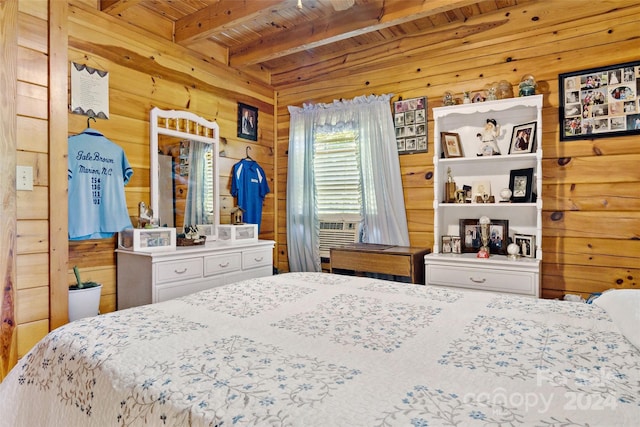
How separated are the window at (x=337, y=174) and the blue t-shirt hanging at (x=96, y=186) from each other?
1.76 metres

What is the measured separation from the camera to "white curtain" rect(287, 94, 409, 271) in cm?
327

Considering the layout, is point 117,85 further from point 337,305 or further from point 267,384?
point 267,384

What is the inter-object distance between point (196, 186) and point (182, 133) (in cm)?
46

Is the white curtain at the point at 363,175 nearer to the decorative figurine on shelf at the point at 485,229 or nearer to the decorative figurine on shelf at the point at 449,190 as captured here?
the decorative figurine on shelf at the point at 449,190

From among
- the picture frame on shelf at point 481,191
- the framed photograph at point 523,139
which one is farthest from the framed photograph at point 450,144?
the framed photograph at point 523,139

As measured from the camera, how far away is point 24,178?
6.50 ft

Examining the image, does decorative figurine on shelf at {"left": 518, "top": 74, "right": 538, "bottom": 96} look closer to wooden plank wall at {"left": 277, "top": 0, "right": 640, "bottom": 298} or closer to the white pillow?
wooden plank wall at {"left": 277, "top": 0, "right": 640, "bottom": 298}

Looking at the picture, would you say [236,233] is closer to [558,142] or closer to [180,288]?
[180,288]

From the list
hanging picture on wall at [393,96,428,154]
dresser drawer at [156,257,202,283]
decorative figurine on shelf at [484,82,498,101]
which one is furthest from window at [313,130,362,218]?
dresser drawer at [156,257,202,283]

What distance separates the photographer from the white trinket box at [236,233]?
3.15 meters

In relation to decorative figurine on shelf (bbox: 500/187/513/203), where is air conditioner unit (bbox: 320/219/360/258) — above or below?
below

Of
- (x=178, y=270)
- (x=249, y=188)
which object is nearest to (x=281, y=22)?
(x=249, y=188)

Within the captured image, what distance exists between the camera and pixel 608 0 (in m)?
2.48

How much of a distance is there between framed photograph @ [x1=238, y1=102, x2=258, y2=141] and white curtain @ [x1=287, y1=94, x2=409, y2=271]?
38 centimetres
